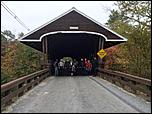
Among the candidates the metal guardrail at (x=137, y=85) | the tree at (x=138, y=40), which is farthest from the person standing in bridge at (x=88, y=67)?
the metal guardrail at (x=137, y=85)

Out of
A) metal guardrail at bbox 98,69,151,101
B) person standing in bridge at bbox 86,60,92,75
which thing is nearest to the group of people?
person standing in bridge at bbox 86,60,92,75

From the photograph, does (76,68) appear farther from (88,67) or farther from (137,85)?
(137,85)

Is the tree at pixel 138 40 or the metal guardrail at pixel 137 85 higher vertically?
the tree at pixel 138 40

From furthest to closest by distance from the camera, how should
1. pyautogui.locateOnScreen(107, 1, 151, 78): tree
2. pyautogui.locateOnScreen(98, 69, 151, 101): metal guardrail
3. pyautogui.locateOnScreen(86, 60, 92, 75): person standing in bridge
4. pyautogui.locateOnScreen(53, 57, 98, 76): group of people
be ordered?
1. pyautogui.locateOnScreen(86, 60, 92, 75): person standing in bridge
2. pyautogui.locateOnScreen(53, 57, 98, 76): group of people
3. pyautogui.locateOnScreen(107, 1, 151, 78): tree
4. pyautogui.locateOnScreen(98, 69, 151, 101): metal guardrail

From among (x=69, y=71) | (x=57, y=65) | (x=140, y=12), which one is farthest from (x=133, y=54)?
(x=69, y=71)

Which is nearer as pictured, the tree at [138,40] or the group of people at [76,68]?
the tree at [138,40]

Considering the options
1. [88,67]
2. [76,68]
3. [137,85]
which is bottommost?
[137,85]

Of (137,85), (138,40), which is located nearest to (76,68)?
(138,40)

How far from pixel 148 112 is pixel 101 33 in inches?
772

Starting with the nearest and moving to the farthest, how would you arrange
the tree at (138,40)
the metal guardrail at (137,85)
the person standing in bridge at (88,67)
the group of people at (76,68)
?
the metal guardrail at (137,85), the tree at (138,40), the group of people at (76,68), the person standing in bridge at (88,67)

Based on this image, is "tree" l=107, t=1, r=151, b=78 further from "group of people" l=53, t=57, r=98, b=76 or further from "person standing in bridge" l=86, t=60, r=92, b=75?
"person standing in bridge" l=86, t=60, r=92, b=75

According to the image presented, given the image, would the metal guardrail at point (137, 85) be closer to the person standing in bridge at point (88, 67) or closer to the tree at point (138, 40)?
the tree at point (138, 40)

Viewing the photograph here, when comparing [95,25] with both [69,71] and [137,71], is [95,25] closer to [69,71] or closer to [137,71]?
[69,71]

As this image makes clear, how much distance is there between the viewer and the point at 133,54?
17469 mm
